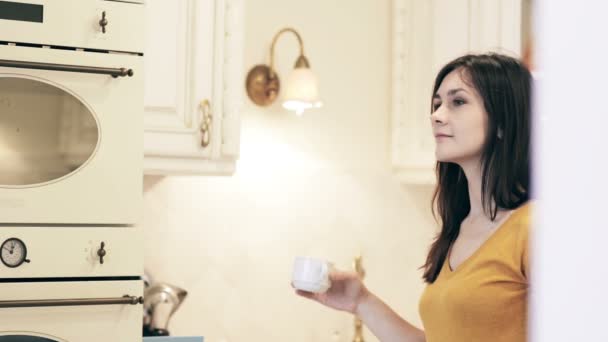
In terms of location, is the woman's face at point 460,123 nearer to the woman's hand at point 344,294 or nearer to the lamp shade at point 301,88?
the woman's hand at point 344,294

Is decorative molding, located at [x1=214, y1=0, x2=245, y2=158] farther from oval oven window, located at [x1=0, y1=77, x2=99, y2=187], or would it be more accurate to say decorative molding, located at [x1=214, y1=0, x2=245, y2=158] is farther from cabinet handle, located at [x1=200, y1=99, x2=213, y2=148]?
oval oven window, located at [x1=0, y1=77, x2=99, y2=187]

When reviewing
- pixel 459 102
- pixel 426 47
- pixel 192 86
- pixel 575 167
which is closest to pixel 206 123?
pixel 192 86

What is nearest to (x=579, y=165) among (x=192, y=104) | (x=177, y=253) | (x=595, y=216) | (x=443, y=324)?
(x=595, y=216)

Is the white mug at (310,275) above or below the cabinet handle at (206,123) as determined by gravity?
below

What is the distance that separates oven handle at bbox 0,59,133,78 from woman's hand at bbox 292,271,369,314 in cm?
59

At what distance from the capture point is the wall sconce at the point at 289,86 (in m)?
2.20

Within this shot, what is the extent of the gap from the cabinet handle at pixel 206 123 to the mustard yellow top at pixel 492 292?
74 centimetres

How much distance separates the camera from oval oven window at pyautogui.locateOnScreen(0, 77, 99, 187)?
1.31 metres

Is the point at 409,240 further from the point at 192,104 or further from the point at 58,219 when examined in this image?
the point at 58,219

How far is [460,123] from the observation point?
140 cm

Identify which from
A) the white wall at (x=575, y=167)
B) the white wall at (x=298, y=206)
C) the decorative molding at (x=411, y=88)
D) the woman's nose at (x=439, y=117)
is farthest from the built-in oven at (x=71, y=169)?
the white wall at (x=575, y=167)

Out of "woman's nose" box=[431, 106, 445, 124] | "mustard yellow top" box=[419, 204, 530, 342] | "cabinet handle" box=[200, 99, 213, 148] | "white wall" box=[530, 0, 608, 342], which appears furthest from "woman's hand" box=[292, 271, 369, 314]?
"white wall" box=[530, 0, 608, 342]

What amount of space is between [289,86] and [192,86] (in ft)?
1.45

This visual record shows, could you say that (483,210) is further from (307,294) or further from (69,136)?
(69,136)
